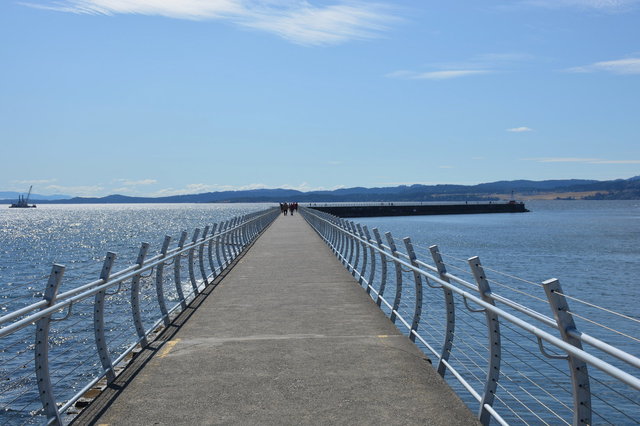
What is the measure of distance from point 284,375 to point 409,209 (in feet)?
510

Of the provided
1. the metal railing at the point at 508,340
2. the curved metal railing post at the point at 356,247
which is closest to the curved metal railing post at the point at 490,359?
the metal railing at the point at 508,340

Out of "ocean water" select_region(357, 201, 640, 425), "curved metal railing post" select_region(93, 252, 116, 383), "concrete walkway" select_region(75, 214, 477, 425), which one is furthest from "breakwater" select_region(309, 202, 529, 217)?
"curved metal railing post" select_region(93, 252, 116, 383)

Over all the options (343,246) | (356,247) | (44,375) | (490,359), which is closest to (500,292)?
(343,246)

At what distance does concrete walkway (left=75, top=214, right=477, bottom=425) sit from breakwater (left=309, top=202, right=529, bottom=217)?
10647 cm

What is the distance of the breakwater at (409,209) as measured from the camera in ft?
433

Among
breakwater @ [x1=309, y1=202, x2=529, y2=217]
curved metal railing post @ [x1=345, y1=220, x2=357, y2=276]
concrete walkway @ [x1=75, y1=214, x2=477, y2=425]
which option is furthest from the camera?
breakwater @ [x1=309, y1=202, x2=529, y2=217]

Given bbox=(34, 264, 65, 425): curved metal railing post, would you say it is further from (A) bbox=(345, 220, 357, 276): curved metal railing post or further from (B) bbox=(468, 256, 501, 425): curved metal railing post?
(A) bbox=(345, 220, 357, 276): curved metal railing post

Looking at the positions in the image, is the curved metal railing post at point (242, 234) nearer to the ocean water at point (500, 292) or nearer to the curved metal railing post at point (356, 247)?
the ocean water at point (500, 292)

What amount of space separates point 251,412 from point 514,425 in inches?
377

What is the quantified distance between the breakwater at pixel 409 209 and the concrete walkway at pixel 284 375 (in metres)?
106

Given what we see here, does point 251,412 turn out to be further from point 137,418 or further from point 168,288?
point 168,288

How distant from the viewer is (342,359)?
7652mm

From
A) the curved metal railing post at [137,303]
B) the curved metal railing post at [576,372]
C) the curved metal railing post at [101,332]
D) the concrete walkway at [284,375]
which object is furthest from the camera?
the curved metal railing post at [137,303]

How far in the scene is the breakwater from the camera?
132 metres
